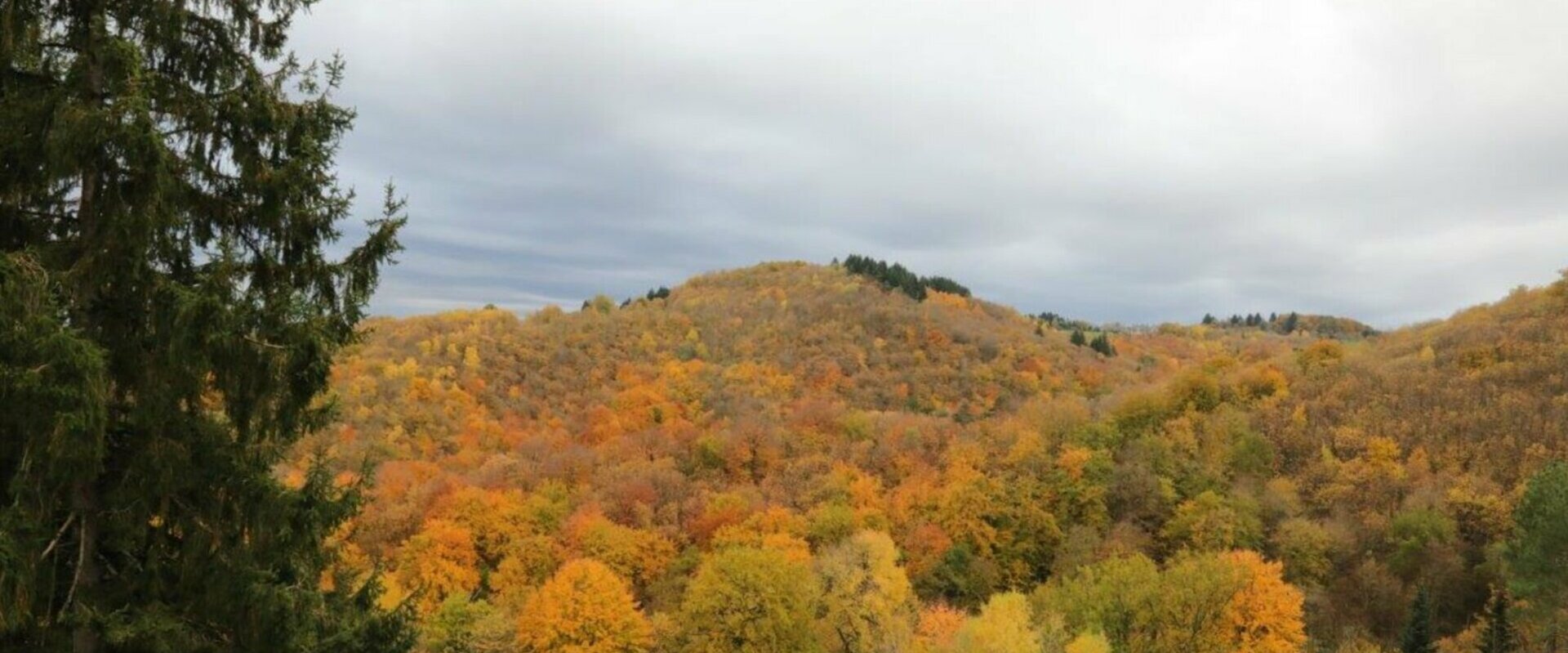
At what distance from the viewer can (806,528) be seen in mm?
59719

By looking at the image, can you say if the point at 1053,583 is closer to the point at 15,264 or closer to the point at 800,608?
the point at 800,608

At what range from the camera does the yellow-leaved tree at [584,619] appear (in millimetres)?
40125

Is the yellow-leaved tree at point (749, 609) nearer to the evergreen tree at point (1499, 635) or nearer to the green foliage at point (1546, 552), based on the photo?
the green foliage at point (1546, 552)

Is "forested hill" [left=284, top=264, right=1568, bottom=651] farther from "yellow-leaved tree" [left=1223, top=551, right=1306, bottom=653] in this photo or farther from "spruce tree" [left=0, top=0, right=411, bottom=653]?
A: "spruce tree" [left=0, top=0, right=411, bottom=653]

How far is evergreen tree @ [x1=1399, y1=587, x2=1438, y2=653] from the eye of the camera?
37.1 metres

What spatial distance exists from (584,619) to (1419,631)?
40.9 meters

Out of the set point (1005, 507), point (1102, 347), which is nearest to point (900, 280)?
point (1102, 347)

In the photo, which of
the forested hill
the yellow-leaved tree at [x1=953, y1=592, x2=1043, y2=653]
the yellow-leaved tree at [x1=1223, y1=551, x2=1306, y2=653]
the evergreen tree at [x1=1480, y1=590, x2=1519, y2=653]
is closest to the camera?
the yellow-leaved tree at [x1=953, y1=592, x2=1043, y2=653]

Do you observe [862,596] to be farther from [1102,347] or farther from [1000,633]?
[1102,347]

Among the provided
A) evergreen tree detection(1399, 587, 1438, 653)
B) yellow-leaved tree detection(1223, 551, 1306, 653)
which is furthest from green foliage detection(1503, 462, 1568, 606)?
yellow-leaved tree detection(1223, 551, 1306, 653)

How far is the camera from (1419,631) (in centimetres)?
3719

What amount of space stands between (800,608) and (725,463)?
143 ft

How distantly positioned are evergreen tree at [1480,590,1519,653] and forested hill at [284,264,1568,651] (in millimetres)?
696

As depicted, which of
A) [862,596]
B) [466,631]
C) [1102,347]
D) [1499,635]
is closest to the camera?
[1499,635]
